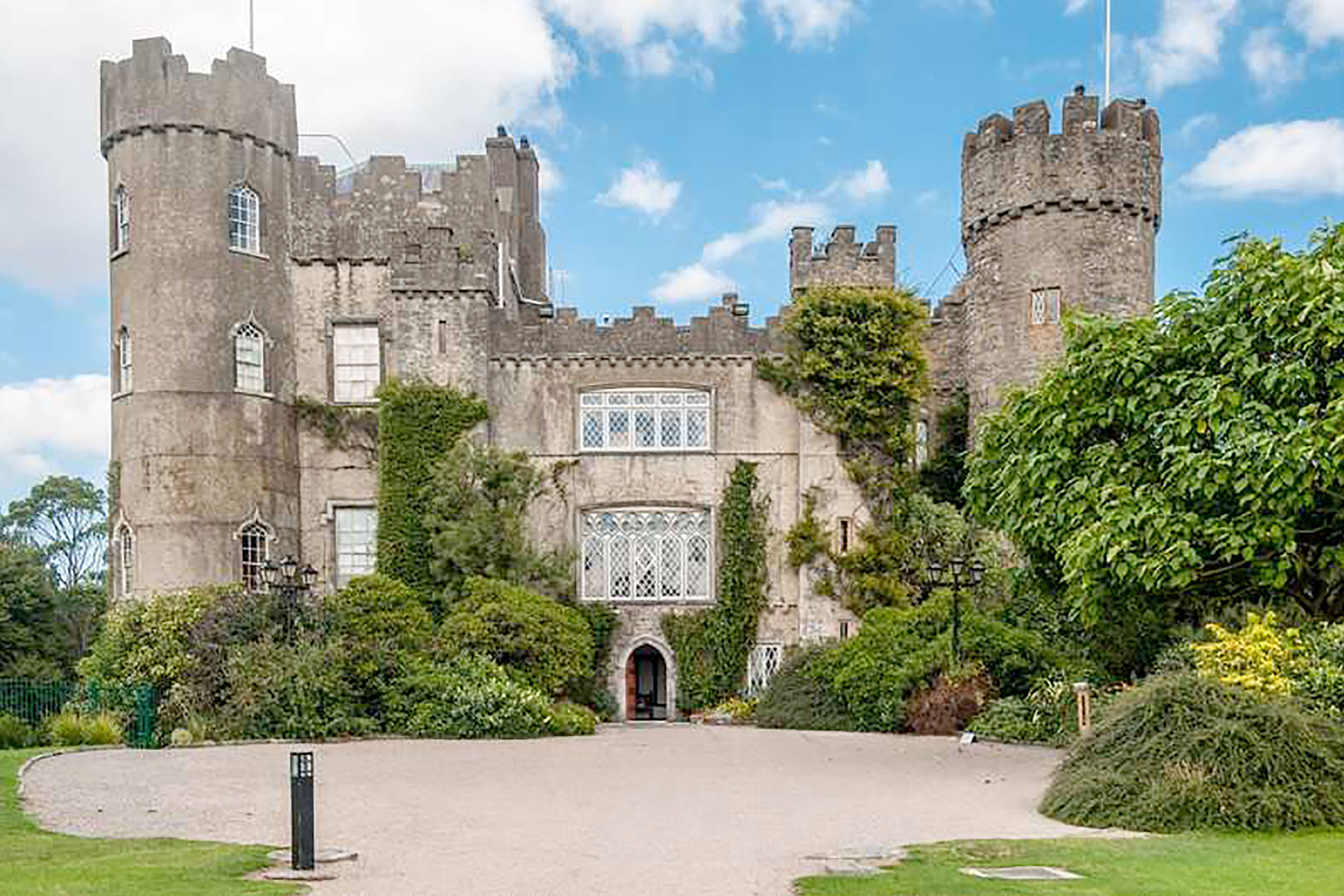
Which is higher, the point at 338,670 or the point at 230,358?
the point at 230,358

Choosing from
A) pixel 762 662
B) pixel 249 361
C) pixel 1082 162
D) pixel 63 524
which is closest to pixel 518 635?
pixel 762 662

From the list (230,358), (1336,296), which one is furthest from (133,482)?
(1336,296)

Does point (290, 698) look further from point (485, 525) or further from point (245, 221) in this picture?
point (245, 221)

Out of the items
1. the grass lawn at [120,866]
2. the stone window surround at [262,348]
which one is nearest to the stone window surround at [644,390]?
the stone window surround at [262,348]

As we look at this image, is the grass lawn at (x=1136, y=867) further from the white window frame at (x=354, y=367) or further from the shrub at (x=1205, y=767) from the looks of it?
the white window frame at (x=354, y=367)

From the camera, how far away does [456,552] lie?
27.8 m

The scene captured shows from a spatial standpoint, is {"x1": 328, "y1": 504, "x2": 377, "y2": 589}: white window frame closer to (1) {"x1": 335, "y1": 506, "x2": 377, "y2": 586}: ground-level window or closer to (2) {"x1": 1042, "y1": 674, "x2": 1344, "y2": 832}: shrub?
(1) {"x1": 335, "y1": 506, "x2": 377, "y2": 586}: ground-level window

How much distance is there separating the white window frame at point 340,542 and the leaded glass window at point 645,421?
204 inches

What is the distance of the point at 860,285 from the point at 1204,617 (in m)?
12.3

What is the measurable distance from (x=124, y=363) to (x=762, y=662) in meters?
15.7

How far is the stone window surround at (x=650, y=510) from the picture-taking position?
30.1 m

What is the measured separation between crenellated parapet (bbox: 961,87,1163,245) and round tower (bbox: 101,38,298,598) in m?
17.2

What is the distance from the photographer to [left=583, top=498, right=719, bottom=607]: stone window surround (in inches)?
1186

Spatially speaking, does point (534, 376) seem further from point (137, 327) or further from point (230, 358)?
point (137, 327)
